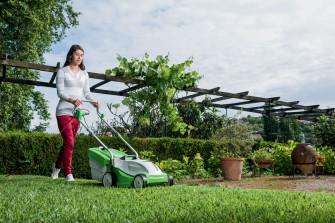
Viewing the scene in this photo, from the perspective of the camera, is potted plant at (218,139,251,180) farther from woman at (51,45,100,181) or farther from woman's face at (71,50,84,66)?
woman's face at (71,50,84,66)

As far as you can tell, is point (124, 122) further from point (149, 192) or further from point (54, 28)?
point (54, 28)

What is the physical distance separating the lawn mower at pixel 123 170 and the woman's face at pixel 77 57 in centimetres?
89

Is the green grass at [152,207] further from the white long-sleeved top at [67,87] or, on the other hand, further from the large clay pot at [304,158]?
the large clay pot at [304,158]

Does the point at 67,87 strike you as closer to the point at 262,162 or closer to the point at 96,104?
the point at 96,104

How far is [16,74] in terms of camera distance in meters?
15.9

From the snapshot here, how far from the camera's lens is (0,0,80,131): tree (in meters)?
15.4

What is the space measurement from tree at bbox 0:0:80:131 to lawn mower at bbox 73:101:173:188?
11768 millimetres

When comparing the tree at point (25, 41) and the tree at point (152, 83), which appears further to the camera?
the tree at point (25, 41)

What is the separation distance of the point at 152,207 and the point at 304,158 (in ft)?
22.5

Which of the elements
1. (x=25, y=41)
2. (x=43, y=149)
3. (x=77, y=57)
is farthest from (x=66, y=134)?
(x=25, y=41)

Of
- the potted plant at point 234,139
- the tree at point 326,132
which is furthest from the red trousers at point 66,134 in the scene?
the tree at point 326,132

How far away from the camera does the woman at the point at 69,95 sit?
5.23 m

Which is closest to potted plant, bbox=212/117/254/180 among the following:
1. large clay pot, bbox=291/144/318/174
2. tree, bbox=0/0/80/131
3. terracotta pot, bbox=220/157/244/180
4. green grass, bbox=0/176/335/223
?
terracotta pot, bbox=220/157/244/180

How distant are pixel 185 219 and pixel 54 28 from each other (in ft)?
62.3
